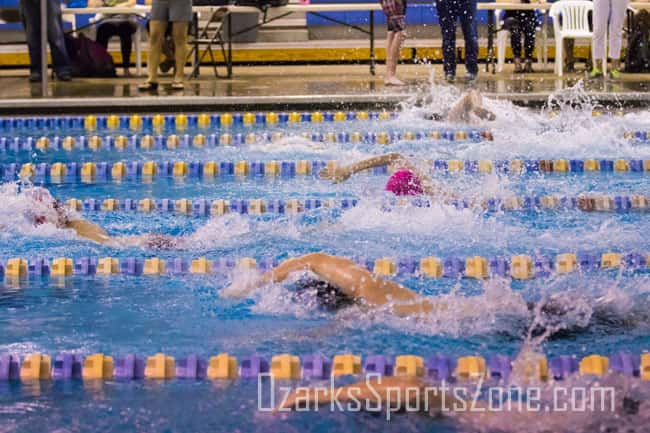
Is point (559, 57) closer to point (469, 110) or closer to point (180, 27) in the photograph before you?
point (469, 110)

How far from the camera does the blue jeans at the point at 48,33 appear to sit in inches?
397

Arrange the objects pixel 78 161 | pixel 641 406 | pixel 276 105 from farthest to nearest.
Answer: pixel 276 105
pixel 78 161
pixel 641 406

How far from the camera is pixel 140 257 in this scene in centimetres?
458

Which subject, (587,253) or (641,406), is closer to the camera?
(641,406)

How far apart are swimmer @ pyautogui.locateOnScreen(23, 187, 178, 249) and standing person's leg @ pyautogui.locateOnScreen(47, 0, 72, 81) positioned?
5.86 metres

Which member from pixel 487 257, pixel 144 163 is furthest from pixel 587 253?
pixel 144 163

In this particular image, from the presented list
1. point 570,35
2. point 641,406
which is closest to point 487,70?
point 570,35

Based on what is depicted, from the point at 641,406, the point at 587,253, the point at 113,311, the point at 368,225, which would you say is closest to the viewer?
the point at 641,406

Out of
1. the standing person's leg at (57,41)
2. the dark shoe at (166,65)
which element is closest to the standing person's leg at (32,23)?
the standing person's leg at (57,41)

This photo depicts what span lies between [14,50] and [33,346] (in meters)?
10.1

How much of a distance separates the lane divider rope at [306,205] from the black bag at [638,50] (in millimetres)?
6088

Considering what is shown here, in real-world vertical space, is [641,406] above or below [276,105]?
below

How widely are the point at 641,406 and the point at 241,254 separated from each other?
2222 millimetres

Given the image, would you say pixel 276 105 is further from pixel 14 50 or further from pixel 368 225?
pixel 14 50
